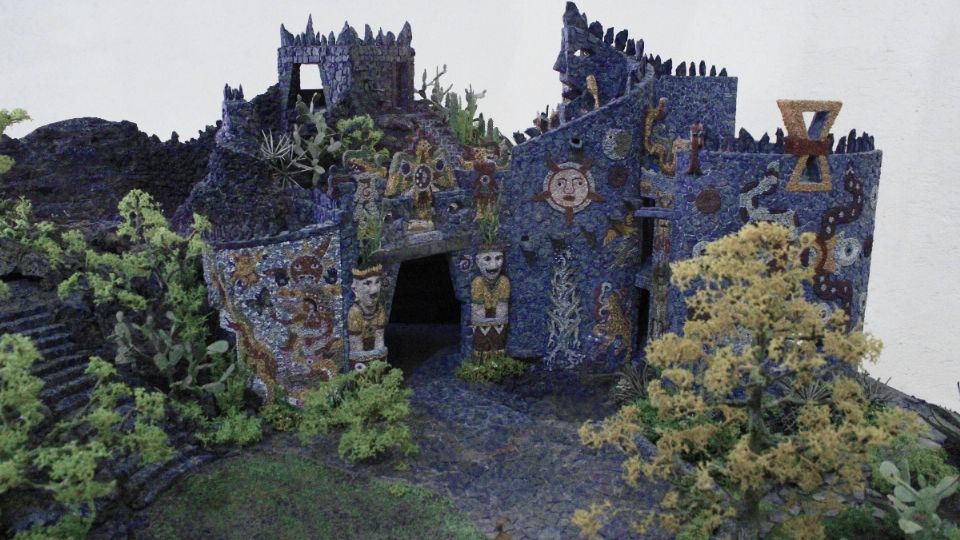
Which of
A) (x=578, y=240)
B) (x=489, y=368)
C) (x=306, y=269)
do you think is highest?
(x=578, y=240)

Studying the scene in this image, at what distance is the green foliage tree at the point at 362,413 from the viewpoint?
1131 centimetres

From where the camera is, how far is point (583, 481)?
1080 centimetres

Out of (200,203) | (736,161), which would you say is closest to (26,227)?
(200,203)

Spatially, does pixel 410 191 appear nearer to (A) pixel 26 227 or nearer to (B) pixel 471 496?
(B) pixel 471 496

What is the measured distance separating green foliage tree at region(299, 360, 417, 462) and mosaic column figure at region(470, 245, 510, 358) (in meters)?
1.92

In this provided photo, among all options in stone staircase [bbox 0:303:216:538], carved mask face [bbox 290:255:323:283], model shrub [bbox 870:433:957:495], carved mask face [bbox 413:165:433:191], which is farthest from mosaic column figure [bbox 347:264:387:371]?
model shrub [bbox 870:433:957:495]

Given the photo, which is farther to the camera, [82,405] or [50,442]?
[82,405]

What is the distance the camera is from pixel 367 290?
12.5 metres

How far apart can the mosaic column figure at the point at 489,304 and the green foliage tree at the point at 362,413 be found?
1.92 meters

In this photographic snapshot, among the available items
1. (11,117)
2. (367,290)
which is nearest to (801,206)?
(367,290)

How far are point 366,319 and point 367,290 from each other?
0.51 m

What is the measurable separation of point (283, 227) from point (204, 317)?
1.91 m

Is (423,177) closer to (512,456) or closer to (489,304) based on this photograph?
(489,304)

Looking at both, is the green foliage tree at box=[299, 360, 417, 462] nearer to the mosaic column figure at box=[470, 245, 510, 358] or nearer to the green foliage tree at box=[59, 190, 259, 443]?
the green foliage tree at box=[59, 190, 259, 443]
